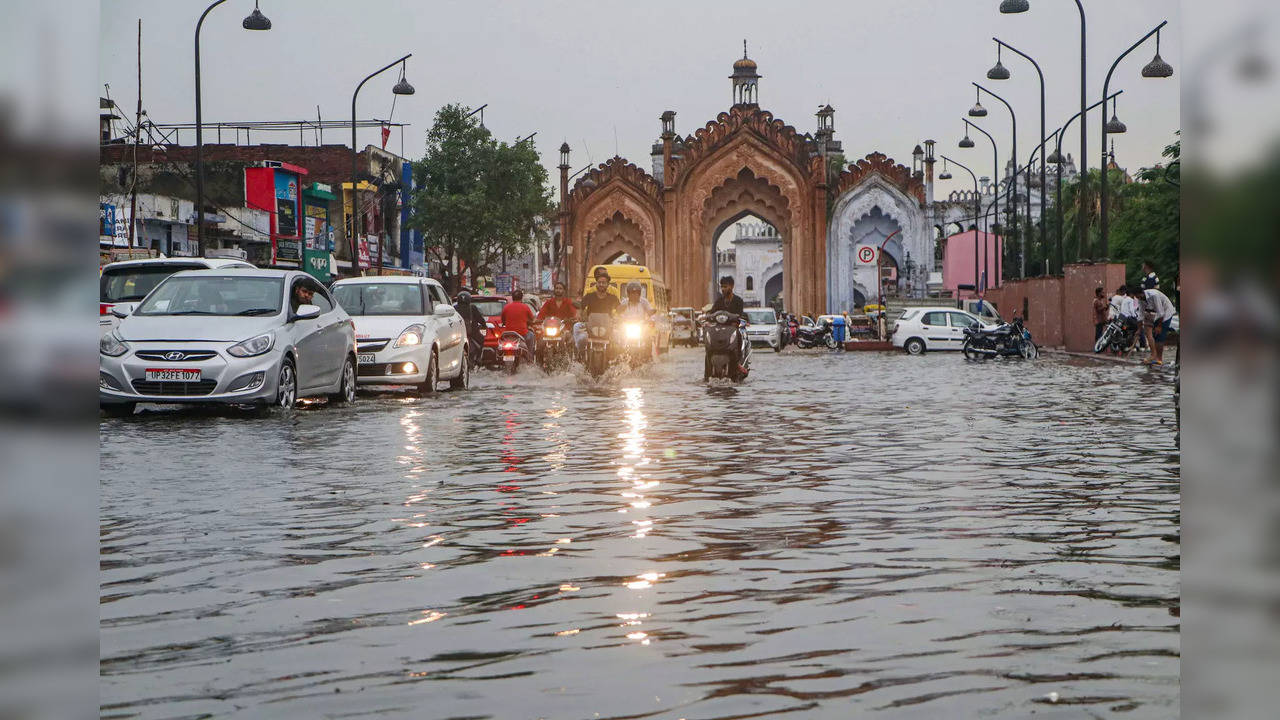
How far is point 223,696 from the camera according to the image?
396cm

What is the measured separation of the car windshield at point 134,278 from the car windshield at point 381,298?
9.06ft

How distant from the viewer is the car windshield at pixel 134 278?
18219mm

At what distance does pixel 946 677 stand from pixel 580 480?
554 cm

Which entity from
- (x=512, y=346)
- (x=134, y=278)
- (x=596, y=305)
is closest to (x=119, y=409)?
(x=134, y=278)

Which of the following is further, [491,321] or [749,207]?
[749,207]

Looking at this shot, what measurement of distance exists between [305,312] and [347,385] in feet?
6.68

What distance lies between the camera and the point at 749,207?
7775 cm

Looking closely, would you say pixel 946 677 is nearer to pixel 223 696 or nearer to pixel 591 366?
pixel 223 696

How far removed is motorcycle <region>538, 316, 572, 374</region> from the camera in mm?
26672

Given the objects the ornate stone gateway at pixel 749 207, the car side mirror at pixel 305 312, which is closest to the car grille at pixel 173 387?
the car side mirror at pixel 305 312

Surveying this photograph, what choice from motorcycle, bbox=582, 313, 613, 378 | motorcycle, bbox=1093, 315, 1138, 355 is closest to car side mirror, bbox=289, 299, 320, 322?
motorcycle, bbox=582, 313, 613, 378

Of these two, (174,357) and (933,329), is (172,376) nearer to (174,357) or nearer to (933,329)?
(174,357)
